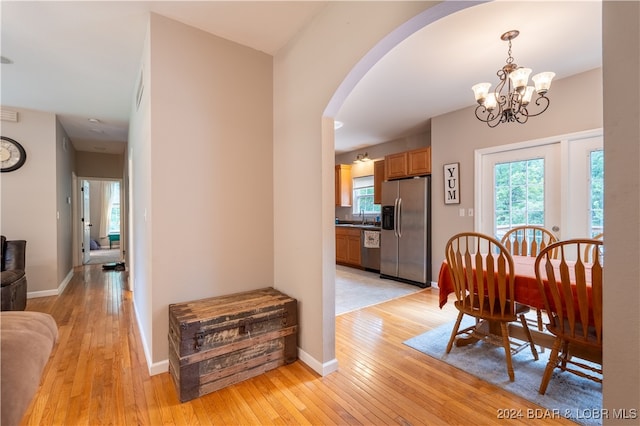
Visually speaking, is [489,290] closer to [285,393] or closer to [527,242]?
[527,242]

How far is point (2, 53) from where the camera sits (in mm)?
2549

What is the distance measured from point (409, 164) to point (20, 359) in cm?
472

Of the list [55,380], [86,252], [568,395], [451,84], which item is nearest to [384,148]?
[451,84]

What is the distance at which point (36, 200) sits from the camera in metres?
3.97

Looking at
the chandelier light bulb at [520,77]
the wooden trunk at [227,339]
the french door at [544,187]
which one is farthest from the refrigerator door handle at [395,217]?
the wooden trunk at [227,339]

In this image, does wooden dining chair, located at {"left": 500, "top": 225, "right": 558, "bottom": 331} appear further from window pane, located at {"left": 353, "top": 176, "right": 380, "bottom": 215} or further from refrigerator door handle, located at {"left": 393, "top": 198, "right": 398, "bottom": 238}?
window pane, located at {"left": 353, "top": 176, "right": 380, "bottom": 215}

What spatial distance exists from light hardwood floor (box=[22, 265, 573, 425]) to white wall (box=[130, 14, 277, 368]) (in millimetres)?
323

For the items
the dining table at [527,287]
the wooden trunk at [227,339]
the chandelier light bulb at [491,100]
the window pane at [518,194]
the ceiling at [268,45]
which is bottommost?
the wooden trunk at [227,339]

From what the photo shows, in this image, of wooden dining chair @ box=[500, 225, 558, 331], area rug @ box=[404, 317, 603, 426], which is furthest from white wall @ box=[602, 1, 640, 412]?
wooden dining chair @ box=[500, 225, 558, 331]

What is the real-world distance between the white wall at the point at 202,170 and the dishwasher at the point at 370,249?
10.3ft

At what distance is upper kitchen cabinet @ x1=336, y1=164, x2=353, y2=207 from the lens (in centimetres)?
665

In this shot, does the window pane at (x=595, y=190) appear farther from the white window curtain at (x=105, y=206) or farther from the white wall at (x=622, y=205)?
the white window curtain at (x=105, y=206)

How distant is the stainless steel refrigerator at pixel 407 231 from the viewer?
14.5 ft

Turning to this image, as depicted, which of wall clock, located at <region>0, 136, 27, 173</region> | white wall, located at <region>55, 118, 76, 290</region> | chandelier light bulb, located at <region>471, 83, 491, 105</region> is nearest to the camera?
chandelier light bulb, located at <region>471, 83, 491, 105</region>
